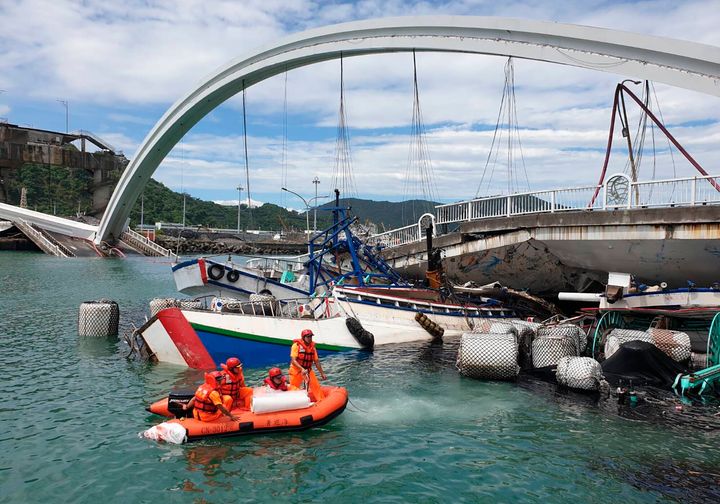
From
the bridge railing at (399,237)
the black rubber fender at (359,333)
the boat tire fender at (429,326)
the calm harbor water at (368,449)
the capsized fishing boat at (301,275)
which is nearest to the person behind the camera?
the calm harbor water at (368,449)

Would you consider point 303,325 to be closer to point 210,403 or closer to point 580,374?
point 210,403

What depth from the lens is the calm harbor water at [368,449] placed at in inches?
310

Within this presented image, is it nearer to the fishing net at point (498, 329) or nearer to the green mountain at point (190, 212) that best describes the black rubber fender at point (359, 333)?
the fishing net at point (498, 329)

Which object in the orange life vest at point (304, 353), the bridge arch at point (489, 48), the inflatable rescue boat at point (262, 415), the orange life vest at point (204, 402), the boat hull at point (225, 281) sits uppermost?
the bridge arch at point (489, 48)

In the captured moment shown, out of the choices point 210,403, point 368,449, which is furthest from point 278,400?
point 368,449

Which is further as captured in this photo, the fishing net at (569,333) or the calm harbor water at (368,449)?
the fishing net at (569,333)

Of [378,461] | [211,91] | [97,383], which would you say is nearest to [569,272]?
[378,461]

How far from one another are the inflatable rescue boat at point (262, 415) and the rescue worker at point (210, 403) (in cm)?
9

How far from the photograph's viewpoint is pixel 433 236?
23.4 m

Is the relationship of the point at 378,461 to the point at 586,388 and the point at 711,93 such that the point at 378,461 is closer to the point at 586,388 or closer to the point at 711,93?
the point at 586,388

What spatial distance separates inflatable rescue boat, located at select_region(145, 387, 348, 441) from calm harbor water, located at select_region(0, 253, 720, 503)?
0.19 metres

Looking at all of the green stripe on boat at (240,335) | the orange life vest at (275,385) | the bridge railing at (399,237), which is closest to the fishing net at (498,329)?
the green stripe on boat at (240,335)

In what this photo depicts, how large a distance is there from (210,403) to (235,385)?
682 mm

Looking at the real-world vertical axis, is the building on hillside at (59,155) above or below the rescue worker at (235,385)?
→ above
